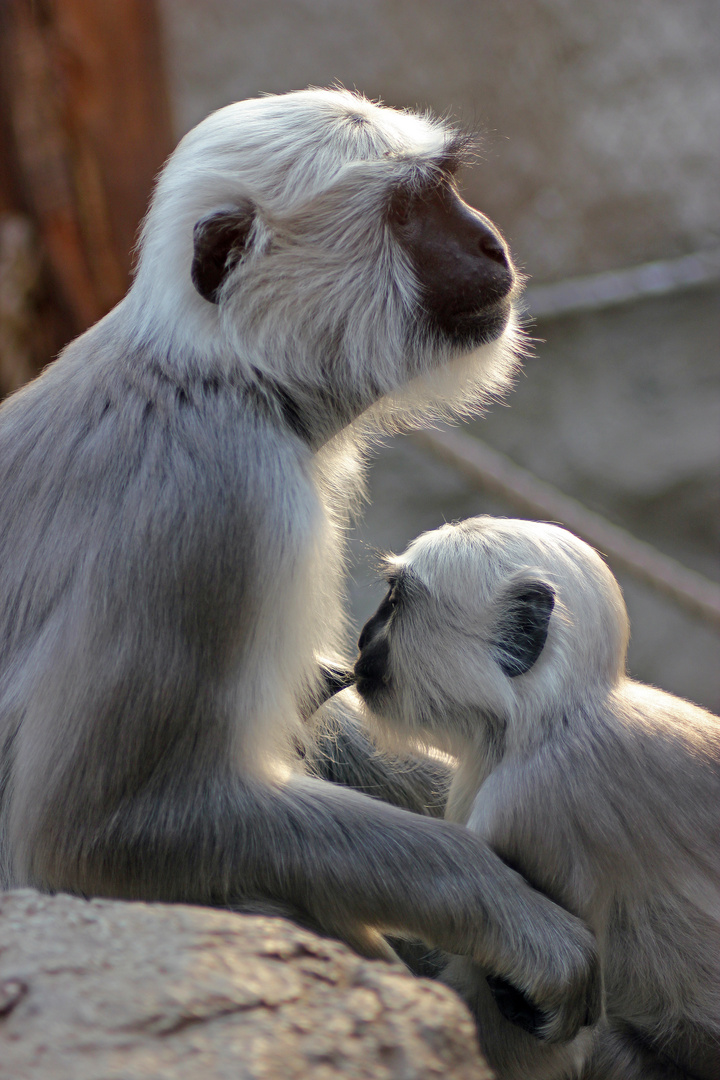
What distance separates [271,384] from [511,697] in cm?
92

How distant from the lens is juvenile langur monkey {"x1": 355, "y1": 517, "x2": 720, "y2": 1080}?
7.50 ft

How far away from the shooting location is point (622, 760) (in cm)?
231

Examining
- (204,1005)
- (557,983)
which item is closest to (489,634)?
(557,983)

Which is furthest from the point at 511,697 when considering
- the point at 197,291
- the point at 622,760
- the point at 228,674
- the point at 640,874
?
the point at 197,291

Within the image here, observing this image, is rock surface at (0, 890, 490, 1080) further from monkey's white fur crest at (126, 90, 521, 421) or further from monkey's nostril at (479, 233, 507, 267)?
monkey's nostril at (479, 233, 507, 267)

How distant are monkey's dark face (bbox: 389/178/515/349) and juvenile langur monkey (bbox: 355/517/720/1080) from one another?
53cm

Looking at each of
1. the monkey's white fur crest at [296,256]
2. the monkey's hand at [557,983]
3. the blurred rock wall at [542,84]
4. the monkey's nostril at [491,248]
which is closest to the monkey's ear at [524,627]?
the monkey's hand at [557,983]

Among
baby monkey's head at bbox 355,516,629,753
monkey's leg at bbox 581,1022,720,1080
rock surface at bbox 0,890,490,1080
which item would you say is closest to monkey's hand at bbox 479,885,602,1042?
monkey's leg at bbox 581,1022,720,1080

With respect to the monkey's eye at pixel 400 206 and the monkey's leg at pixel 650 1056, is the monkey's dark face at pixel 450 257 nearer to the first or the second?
the monkey's eye at pixel 400 206

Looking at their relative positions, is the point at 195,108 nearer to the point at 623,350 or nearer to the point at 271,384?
the point at 623,350

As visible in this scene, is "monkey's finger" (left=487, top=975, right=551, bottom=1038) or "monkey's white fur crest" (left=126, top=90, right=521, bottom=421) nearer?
"monkey's finger" (left=487, top=975, right=551, bottom=1038)

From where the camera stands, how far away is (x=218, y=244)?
2.45 metres

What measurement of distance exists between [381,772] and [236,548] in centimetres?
113

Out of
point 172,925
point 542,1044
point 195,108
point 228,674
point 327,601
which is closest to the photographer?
point 172,925
